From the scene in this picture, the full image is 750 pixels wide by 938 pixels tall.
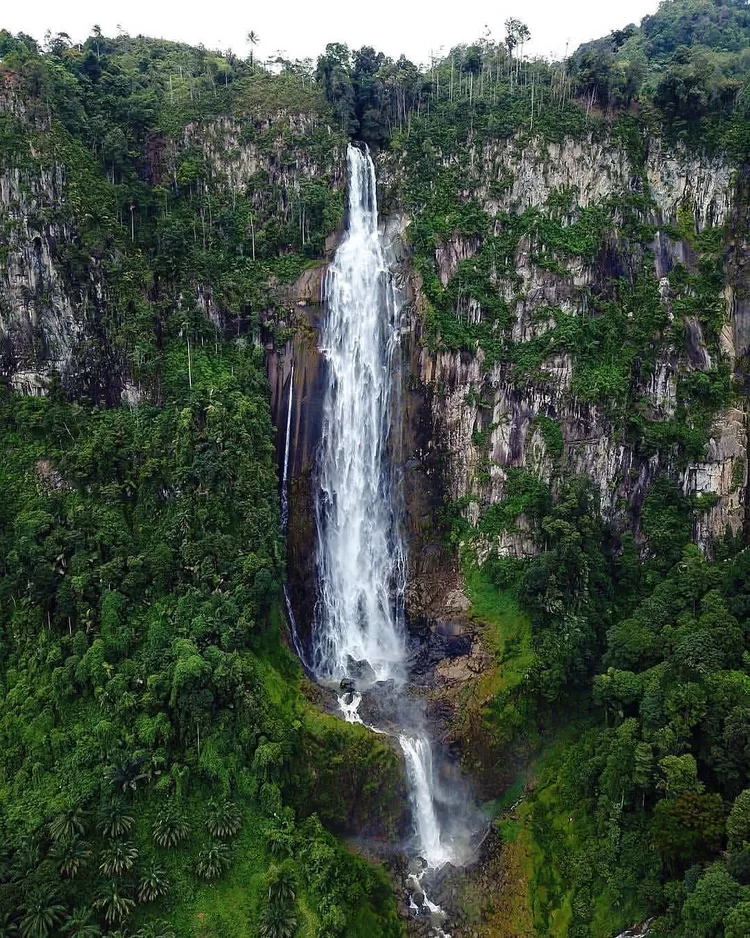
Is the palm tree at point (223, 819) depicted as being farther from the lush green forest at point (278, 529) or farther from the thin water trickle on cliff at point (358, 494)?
the thin water trickle on cliff at point (358, 494)

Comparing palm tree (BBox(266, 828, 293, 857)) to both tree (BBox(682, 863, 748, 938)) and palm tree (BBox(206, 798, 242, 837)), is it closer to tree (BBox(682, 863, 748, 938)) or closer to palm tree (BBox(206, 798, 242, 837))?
palm tree (BBox(206, 798, 242, 837))

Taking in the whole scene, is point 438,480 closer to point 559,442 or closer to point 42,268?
point 559,442

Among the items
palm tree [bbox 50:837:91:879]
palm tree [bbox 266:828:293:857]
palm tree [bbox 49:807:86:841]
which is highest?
palm tree [bbox 49:807:86:841]

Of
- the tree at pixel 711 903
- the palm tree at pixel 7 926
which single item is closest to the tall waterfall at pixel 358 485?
the palm tree at pixel 7 926

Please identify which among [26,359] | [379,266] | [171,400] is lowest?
[171,400]

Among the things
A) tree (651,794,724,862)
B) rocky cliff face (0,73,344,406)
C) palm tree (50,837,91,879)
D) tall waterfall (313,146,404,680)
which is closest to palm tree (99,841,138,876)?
palm tree (50,837,91,879)

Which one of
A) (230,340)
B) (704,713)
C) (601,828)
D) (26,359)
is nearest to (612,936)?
(601,828)
